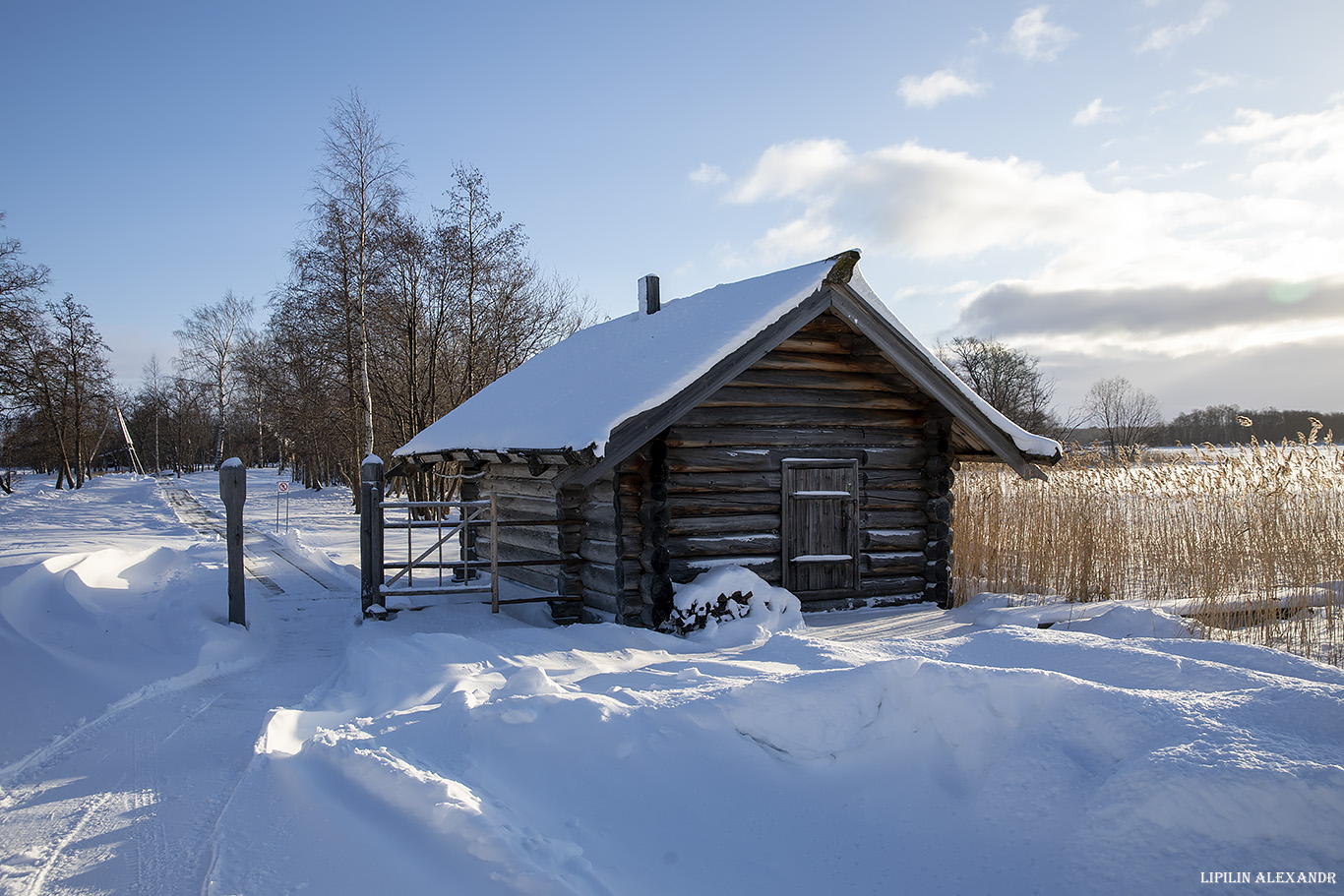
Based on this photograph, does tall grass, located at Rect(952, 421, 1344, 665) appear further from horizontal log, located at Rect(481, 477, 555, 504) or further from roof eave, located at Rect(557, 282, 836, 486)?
horizontal log, located at Rect(481, 477, 555, 504)

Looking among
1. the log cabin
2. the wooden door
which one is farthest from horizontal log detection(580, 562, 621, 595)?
the wooden door

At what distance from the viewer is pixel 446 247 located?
22.7 metres

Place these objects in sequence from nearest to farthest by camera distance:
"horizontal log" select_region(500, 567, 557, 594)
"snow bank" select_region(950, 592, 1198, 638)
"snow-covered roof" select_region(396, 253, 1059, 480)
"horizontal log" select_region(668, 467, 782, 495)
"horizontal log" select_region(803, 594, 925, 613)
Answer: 1. "snow bank" select_region(950, 592, 1198, 638)
2. "snow-covered roof" select_region(396, 253, 1059, 480)
3. "horizontal log" select_region(668, 467, 782, 495)
4. "horizontal log" select_region(803, 594, 925, 613)
5. "horizontal log" select_region(500, 567, 557, 594)

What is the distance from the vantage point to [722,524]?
30.8ft

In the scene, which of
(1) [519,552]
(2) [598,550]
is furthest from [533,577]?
(2) [598,550]

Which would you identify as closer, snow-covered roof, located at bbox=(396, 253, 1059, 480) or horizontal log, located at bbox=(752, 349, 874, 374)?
snow-covered roof, located at bbox=(396, 253, 1059, 480)

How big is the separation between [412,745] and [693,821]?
177 cm

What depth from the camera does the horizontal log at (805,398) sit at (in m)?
9.37

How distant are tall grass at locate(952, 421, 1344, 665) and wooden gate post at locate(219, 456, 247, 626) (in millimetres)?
9429

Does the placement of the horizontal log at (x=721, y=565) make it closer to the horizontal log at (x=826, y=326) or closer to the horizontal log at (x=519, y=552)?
the horizontal log at (x=519, y=552)

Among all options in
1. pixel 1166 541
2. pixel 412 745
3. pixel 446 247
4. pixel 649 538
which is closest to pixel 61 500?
pixel 446 247

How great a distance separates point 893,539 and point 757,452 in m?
2.41

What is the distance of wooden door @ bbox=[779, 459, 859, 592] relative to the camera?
970 cm

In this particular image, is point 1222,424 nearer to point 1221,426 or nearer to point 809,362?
point 1221,426
